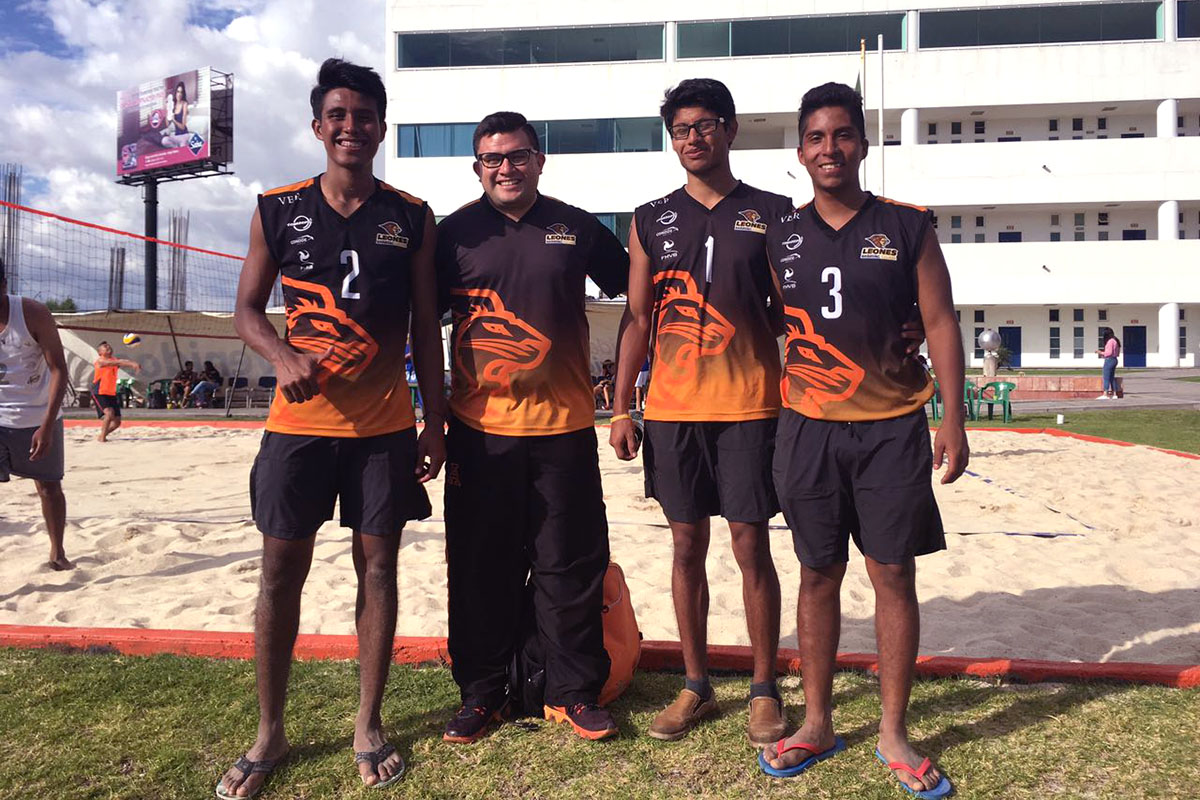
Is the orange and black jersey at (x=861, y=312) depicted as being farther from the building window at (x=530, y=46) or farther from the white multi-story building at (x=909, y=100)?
the building window at (x=530, y=46)

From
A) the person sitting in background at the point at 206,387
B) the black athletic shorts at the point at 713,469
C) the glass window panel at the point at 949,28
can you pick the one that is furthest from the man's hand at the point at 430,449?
the glass window panel at the point at 949,28

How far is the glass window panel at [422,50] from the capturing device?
32375mm

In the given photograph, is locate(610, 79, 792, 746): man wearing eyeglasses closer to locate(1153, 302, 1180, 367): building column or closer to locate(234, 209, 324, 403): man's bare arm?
locate(234, 209, 324, 403): man's bare arm

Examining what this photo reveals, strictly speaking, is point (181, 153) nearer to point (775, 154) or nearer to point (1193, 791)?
point (775, 154)

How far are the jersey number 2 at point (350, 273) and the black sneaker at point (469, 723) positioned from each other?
1.41 meters

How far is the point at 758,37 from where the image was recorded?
103ft

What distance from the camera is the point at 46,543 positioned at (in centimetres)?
524

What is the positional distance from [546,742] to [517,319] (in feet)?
4.57

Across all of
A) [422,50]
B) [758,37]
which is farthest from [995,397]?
[422,50]

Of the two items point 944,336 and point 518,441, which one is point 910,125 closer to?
point 944,336

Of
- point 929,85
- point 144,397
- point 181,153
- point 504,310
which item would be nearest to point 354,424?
point 504,310

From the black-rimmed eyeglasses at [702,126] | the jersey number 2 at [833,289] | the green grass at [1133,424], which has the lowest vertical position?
the green grass at [1133,424]

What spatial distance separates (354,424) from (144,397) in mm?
19558

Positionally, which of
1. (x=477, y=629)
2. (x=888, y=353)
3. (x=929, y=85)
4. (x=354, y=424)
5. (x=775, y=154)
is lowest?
(x=477, y=629)
